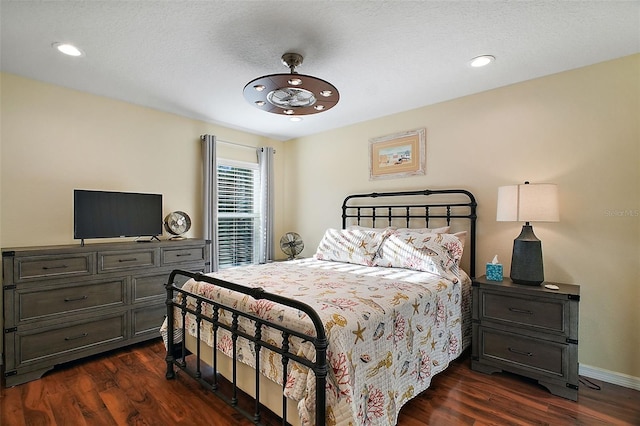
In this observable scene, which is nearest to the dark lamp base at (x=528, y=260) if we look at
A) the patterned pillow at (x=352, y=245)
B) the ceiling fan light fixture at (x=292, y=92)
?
the patterned pillow at (x=352, y=245)

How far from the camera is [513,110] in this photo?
2807mm

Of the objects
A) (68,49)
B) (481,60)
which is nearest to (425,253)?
(481,60)

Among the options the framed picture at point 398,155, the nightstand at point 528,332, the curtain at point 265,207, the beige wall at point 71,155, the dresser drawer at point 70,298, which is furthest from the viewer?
the curtain at point 265,207

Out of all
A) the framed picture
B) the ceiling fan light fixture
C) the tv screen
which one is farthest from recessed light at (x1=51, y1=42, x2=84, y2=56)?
the framed picture

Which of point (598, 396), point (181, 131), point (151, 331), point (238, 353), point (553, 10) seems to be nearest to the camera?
point (553, 10)

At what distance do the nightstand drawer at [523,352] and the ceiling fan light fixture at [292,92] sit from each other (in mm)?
2227

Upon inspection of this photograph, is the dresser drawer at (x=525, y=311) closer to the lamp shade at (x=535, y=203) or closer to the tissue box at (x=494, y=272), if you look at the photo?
the tissue box at (x=494, y=272)

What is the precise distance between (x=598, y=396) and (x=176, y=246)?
3.73 metres

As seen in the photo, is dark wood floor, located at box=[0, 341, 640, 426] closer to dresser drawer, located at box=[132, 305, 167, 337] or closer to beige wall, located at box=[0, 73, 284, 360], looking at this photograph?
dresser drawer, located at box=[132, 305, 167, 337]

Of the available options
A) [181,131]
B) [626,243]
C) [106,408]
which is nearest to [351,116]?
[181,131]

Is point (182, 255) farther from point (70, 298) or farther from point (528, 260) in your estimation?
point (528, 260)

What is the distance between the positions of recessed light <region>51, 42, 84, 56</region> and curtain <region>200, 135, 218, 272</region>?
1.60 meters

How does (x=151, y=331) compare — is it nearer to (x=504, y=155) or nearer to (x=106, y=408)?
(x=106, y=408)

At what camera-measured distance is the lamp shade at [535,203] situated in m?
2.32
